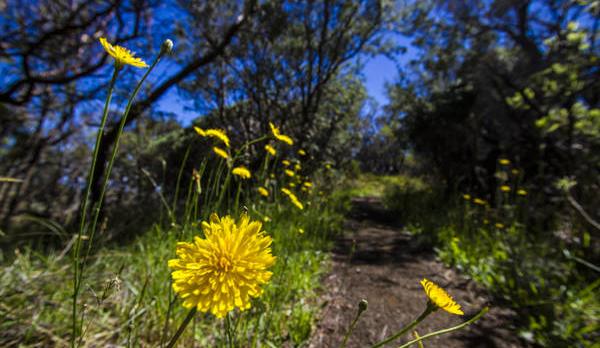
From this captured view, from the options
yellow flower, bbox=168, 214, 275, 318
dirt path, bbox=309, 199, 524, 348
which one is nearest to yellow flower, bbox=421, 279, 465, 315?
yellow flower, bbox=168, 214, 275, 318

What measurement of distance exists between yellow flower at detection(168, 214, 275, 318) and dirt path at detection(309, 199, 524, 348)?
0.70m

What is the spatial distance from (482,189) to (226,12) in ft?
21.2

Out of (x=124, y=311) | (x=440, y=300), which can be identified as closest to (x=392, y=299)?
(x=440, y=300)

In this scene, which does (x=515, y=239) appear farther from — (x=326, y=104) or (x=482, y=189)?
(x=326, y=104)

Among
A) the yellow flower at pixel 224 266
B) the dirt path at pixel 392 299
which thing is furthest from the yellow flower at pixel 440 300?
the dirt path at pixel 392 299

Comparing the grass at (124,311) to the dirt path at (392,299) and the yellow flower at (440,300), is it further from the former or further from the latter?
the yellow flower at (440,300)

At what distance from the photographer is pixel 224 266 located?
0.59 metres

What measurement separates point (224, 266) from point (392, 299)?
6.32 feet

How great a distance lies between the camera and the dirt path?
5.59ft

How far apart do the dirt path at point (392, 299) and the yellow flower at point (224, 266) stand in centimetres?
70

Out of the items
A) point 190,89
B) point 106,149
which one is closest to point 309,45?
point 190,89

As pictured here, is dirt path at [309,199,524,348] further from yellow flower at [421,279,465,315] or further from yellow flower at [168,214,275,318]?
yellow flower at [168,214,275,318]

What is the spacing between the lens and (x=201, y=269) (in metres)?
0.59

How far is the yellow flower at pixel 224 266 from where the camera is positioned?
1.83 feet
